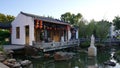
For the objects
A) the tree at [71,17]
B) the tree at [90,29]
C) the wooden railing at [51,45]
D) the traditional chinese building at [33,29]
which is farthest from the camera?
the tree at [71,17]

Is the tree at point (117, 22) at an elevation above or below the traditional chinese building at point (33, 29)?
above

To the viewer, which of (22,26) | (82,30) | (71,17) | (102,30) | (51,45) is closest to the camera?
(51,45)

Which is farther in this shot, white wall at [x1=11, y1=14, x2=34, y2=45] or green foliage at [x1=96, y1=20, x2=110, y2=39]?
green foliage at [x1=96, y1=20, x2=110, y2=39]

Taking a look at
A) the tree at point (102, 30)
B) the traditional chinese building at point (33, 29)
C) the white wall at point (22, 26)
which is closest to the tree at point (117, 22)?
the tree at point (102, 30)

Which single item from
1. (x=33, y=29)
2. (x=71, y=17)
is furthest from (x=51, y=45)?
(x=71, y=17)

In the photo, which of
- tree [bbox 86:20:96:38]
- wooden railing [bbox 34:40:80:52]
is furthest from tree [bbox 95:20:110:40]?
wooden railing [bbox 34:40:80:52]

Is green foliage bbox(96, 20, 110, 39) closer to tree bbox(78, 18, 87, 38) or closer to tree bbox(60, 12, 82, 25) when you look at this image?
tree bbox(78, 18, 87, 38)

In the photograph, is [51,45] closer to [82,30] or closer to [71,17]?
[82,30]

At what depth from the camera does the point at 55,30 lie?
27.1 metres

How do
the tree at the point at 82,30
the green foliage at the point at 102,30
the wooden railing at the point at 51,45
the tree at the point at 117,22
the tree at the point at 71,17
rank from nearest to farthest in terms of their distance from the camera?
1. the wooden railing at the point at 51,45
2. the green foliage at the point at 102,30
3. the tree at the point at 82,30
4. the tree at the point at 117,22
5. the tree at the point at 71,17

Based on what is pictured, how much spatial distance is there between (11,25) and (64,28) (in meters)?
7.47

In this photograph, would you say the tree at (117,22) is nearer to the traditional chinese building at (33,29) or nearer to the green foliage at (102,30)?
the green foliage at (102,30)

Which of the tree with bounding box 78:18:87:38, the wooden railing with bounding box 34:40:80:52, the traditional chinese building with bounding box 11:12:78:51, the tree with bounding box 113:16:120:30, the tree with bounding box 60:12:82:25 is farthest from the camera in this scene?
the tree with bounding box 60:12:82:25

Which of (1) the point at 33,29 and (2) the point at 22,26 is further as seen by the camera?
(2) the point at 22,26
